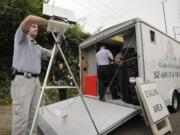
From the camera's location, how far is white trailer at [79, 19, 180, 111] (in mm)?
6074

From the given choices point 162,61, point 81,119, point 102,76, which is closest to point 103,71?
point 102,76

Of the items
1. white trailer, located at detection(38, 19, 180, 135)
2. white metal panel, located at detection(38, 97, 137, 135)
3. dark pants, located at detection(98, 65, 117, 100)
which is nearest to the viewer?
white metal panel, located at detection(38, 97, 137, 135)

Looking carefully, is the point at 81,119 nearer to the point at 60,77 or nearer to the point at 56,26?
the point at 56,26

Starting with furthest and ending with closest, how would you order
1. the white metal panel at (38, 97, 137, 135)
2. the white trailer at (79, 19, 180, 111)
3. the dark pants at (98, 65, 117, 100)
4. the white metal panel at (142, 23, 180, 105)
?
the dark pants at (98, 65, 117, 100) < the white metal panel at (142, 23, 180, 105) < the white trailer at (79, 19, 180, 111) < the white metal panel at (38, 97, 137, 135)

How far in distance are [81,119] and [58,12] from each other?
9.67 feet

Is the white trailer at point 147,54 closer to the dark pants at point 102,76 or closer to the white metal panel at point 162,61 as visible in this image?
the white metal panel at point 162,61

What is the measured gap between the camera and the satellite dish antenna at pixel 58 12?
10.1ft

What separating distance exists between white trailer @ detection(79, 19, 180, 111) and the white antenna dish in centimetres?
304

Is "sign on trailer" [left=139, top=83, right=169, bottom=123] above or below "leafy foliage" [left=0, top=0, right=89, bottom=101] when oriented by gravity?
below

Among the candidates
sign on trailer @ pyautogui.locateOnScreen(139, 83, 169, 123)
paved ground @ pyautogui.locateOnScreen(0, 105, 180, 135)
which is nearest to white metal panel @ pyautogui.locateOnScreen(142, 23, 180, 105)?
sign on trailer @ pyautogui.locateOnScreen(139, 83, 169, 123)

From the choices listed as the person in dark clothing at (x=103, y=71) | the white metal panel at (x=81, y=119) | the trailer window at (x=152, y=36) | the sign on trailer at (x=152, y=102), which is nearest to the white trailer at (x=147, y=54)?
the trailer window at (x=152, y=36)

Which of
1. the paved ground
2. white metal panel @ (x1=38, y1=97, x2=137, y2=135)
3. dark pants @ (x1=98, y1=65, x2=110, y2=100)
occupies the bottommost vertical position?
the paved ground

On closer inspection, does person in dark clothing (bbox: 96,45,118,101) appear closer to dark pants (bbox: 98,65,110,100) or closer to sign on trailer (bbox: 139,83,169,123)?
dark pants (bbox: 98,65,110,100)

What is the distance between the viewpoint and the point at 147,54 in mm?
6227
